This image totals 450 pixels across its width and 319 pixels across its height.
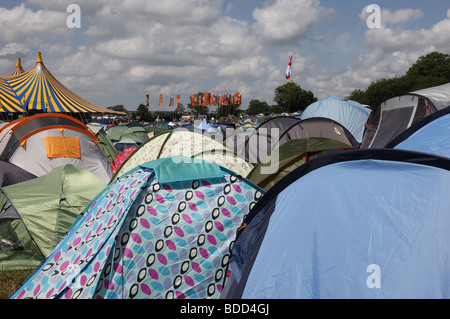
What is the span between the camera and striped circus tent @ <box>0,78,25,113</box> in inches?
817

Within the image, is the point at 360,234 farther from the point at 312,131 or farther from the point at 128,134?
the point at 128,134

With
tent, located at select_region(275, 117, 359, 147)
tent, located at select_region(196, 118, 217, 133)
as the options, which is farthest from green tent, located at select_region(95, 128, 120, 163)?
tent, located at select_region(275, 117, 359, 147)

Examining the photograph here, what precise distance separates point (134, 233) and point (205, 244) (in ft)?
2.21

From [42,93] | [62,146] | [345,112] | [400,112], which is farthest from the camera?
[42,93]

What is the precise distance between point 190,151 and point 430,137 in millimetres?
3536

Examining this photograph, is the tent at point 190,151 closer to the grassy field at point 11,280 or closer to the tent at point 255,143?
the grassy field at point 11,280

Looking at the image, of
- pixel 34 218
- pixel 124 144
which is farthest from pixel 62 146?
pixel 124 144

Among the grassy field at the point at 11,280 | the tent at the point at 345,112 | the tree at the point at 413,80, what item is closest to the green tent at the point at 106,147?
the grassy field at the point at 11,280

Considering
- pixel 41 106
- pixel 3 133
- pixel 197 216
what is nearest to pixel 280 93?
pixel 41 106

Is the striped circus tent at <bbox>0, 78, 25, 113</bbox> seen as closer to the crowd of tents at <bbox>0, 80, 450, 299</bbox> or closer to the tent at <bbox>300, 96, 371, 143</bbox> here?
the tent at <bbox>300, 96, 371, 143</bbox>

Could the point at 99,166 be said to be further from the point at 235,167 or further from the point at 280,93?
the point at 280,93

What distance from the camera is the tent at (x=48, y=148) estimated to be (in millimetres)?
8445

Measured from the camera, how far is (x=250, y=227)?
10.7 ft

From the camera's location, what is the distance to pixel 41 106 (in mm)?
22781
